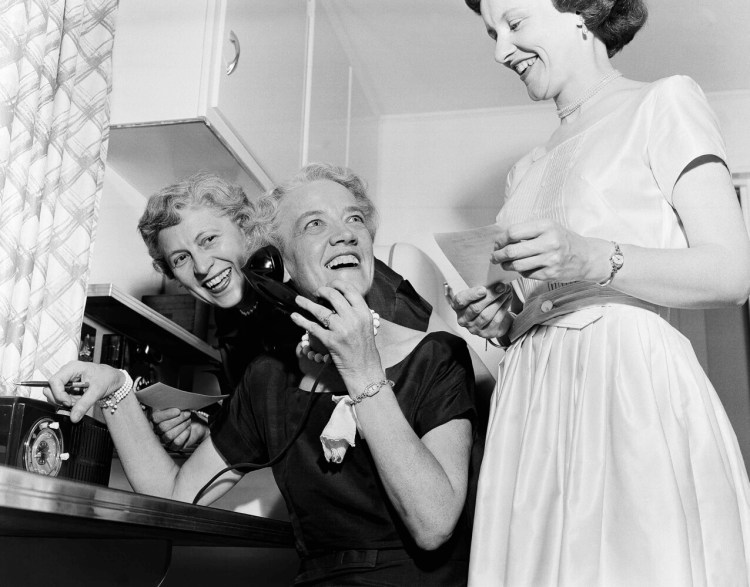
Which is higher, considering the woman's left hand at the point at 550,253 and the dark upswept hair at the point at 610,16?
the dark upswept hair at the point at 610,16

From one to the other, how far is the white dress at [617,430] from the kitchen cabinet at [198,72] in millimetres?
984

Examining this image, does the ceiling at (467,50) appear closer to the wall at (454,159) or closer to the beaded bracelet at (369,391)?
the wall at (454,159)

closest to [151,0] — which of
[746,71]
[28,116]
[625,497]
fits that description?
[28,116]

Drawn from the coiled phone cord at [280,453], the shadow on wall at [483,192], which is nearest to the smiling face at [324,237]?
the coiled phone cord at [280,453]

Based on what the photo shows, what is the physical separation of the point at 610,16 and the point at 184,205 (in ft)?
3.05

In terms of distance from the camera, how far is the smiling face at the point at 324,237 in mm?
1336

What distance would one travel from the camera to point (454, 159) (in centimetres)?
323

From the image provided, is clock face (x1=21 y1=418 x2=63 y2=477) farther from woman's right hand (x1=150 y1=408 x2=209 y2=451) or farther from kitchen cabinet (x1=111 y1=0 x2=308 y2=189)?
kitchen cabinet (x1=111 y1=0 x2=308 y2=189)

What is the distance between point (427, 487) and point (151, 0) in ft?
4.60

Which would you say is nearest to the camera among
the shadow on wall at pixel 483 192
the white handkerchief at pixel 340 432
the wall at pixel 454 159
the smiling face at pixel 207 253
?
the white handkerchief at pixel 340 432

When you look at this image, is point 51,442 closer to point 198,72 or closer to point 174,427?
point 174,427

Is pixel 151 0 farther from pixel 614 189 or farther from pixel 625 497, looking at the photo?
pixel 625 497

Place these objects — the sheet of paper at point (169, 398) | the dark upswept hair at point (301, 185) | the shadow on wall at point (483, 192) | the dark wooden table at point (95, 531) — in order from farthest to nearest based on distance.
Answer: the shadow on wall at point (483, 192)
the dark upswept hair at point (301, 185)
the sheet of paper at point (169, 398)
the dark wooden table at point (95, 531)

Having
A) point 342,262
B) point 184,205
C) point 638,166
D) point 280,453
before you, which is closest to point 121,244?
point 184,205
